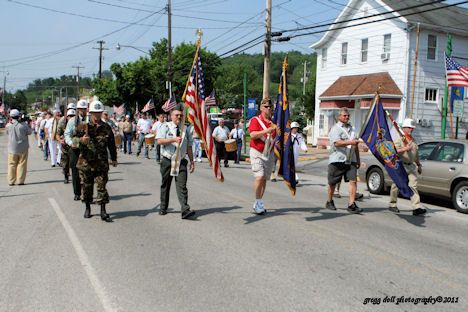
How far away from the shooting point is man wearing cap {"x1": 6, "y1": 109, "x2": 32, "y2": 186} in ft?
40.1

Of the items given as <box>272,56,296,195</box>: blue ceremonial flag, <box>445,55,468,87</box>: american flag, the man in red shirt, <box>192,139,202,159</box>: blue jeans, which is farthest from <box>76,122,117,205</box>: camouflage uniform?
<box>445,55,468,87</box>: american flag

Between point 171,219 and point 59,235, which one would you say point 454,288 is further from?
point 59,235

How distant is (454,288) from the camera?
4965 mm

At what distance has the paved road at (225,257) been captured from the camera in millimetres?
4555

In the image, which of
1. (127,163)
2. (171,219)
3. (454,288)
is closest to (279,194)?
(171,219)

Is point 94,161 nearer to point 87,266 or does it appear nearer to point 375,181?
point 87,266

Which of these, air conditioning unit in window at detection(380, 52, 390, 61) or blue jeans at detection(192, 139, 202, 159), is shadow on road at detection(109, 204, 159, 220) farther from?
air conditioning unit in window at detection(380, 52, 390, 61)

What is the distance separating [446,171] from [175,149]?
19.8ft

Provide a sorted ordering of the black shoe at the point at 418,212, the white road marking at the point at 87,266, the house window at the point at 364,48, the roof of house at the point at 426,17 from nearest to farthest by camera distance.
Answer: the white road marking at the point at 87,266
the black shoe at the point at 418,212
the roof of house at the point at 426,17
the house window at the point at 364,48

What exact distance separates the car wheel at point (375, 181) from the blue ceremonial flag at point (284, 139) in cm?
441

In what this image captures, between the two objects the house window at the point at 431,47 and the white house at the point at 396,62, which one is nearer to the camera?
the white house at the point at 396,62

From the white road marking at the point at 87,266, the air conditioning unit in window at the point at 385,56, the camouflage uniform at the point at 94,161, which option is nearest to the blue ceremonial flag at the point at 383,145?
the camouflage uniform at the point at 94,161

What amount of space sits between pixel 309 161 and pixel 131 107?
3786cm

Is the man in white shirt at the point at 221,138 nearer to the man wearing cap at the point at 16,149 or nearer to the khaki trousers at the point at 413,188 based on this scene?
the man wearing cap at the point at 16,149
